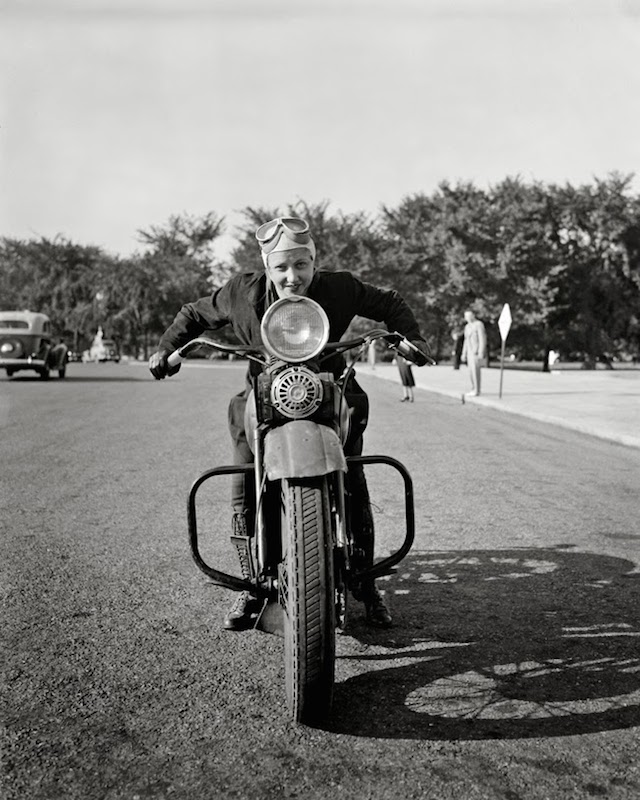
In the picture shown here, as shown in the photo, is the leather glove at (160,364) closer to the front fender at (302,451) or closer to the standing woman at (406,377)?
the front fender at (302,451)

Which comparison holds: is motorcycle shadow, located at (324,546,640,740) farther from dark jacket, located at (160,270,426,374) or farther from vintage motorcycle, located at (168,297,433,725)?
dark jacket, located at (160,270,426,374)

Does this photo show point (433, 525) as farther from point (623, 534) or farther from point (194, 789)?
point (194, 789)

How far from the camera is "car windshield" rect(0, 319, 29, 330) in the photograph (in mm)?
29922

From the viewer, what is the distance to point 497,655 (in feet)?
12.1

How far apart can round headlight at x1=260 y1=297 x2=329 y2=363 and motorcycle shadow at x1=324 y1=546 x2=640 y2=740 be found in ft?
4.12

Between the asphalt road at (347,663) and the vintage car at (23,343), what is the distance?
76.4 feet

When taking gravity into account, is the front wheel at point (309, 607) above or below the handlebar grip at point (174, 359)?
below

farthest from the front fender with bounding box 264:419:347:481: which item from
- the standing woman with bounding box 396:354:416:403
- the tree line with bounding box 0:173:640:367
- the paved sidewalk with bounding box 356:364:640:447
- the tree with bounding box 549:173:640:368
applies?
the tree with bounding box 549:173:640:368

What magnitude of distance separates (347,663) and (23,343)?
1109 inches

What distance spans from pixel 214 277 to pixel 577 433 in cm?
6553

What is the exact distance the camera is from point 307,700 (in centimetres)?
293

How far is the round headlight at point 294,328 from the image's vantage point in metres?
3.19

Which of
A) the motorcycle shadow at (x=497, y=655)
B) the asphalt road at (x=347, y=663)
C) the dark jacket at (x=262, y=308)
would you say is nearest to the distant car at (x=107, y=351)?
the asphalt road at (x=347, y=663)

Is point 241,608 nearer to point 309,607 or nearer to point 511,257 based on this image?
point 309,607
